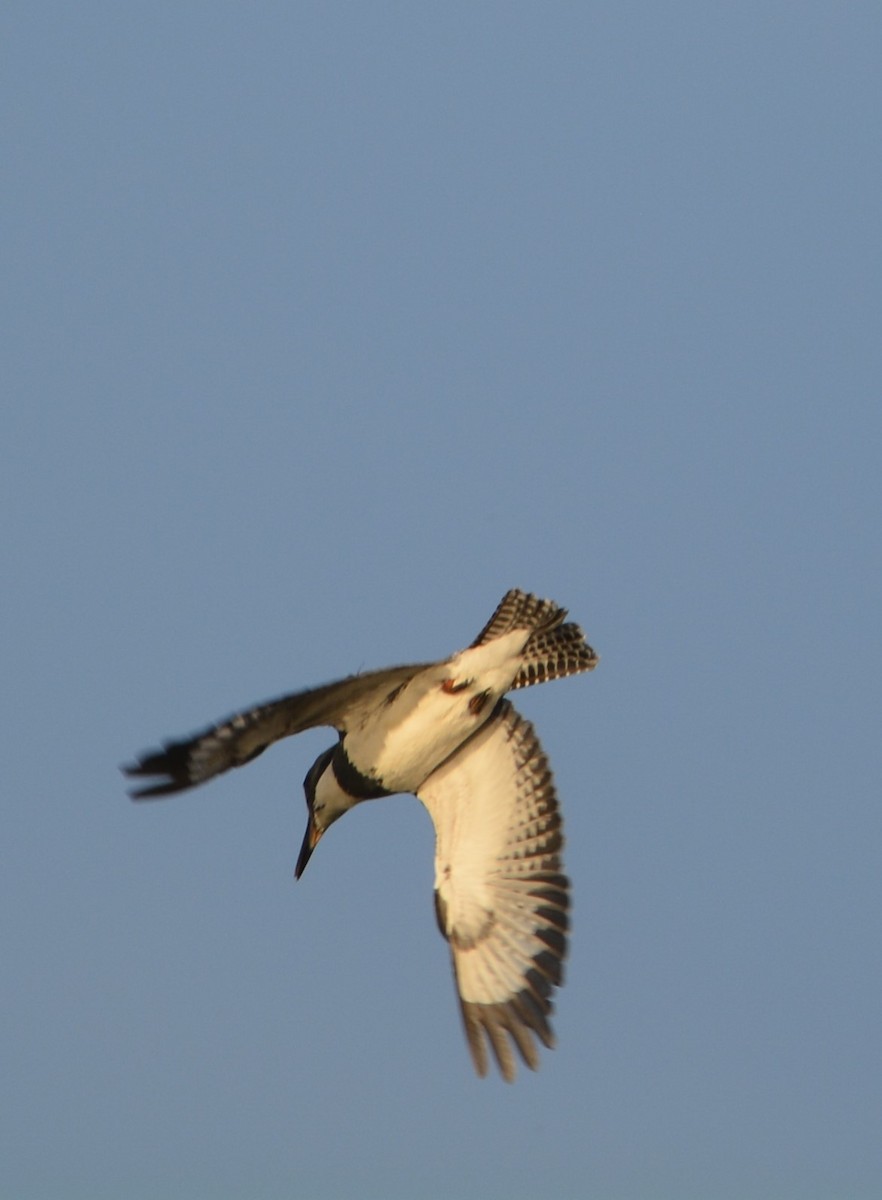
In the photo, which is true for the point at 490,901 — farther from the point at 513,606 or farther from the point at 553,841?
the point at 513,606

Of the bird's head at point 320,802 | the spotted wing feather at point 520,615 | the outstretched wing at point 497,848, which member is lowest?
the outstretched wing at point 497,848

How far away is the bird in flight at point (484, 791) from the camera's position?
858 centimetres

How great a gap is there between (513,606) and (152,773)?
270cm

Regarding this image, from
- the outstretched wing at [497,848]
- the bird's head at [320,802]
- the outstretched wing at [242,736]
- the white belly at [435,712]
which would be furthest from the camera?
the outstretched wing at [497,848]

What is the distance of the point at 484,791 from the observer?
9.40 metres

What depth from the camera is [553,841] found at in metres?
9.39

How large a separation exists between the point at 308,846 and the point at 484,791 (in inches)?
38.8

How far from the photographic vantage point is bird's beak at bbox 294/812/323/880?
9172 millimetres

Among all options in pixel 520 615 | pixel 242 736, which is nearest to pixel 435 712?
pixel 520 615

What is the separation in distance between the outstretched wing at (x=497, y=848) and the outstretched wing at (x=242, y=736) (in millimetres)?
1439

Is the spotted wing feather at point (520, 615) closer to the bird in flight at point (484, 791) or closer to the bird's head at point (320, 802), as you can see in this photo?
the bird in flight at point (484, 791)

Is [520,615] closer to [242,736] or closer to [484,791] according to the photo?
[484,791]

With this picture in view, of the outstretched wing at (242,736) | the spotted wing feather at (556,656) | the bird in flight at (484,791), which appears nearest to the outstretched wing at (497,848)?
the bird in flight at (484,791)

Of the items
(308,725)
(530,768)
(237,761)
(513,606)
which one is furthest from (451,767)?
(237,761)
